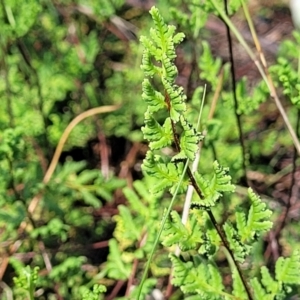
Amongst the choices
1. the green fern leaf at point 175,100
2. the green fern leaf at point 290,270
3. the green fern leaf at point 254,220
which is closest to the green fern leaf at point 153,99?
the green fern leaf at point 175,100

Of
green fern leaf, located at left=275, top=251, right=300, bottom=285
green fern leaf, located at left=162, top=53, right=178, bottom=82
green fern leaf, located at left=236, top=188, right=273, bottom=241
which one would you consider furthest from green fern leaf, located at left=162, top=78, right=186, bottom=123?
green fern leaf, located at left=275, top=251, right=300, bottom=285

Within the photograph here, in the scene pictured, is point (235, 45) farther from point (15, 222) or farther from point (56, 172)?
point (15, 222)

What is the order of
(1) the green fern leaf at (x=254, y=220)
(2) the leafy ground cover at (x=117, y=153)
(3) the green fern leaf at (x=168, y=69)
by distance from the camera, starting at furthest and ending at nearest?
(2) the leafy ground cover at (x=117, y=153), (1) the green fern leaf at (x=254, y=220), (3) the green fern leaf at (x=168, y=69)

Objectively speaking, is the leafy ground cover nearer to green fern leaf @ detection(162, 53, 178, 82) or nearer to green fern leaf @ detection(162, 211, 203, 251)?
green fern leaf @ detection(162, 211, 203, 251)

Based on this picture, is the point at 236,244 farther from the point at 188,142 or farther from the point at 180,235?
the point at 188,142

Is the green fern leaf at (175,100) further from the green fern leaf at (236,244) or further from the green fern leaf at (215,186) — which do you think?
the green fern leaf at (236,244)

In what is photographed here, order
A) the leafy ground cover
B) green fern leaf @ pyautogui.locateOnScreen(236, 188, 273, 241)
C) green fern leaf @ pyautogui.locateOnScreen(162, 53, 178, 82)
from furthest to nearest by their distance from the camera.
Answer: the leafy ground cover
green fern leaf @ pyautogui.locateOnScreen(236, 188, 273, 241)
green fern leaf @ pyautogui.locateOnScreen(162, 53, 178, 82)

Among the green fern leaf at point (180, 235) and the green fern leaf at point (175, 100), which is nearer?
the green fern leaf at point (175, 100)
